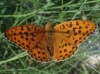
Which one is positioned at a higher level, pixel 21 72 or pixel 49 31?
pixel 49 31

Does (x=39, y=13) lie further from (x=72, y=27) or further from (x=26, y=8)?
(x=72, y=27)

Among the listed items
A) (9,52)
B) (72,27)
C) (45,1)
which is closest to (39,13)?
(45,1)

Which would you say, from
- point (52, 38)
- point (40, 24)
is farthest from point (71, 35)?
point (40, 24)

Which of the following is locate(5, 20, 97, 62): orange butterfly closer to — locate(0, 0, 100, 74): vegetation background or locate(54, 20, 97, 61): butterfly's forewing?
locate(54, 20, 97, 61): butterfly's forewing

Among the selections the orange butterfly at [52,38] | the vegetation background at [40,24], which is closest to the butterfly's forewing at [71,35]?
the orange butterfly at [52,38]

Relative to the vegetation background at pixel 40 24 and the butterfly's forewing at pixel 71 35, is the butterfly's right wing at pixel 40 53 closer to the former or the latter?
the butterfly's forewing at pixel 71 35

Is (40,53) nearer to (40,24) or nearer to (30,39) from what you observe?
(30,39)
